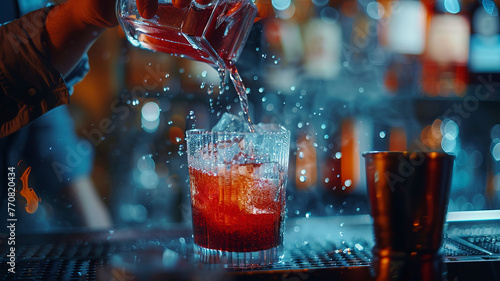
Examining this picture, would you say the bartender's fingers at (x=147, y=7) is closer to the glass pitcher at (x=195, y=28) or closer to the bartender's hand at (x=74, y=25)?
the glass pitcher at (x=195, y=28)

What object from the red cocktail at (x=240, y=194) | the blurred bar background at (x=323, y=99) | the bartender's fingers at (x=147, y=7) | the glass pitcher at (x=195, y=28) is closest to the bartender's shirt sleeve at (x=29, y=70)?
the glass pitcher at (x=195, y=28)

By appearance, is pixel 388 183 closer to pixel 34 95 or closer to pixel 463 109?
pixel 34 95

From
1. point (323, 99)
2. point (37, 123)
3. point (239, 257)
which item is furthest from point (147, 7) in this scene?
point (323, 99)

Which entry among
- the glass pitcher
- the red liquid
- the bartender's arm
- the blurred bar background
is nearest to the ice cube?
the glass pitcher

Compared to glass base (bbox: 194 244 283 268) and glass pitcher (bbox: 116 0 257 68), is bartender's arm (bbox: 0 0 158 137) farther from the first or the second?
glass base (bbox: 194 244 283 268)

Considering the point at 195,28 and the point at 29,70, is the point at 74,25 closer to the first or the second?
the point at 29,70

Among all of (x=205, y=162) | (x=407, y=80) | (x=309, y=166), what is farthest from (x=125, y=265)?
(x=407, y=80)
